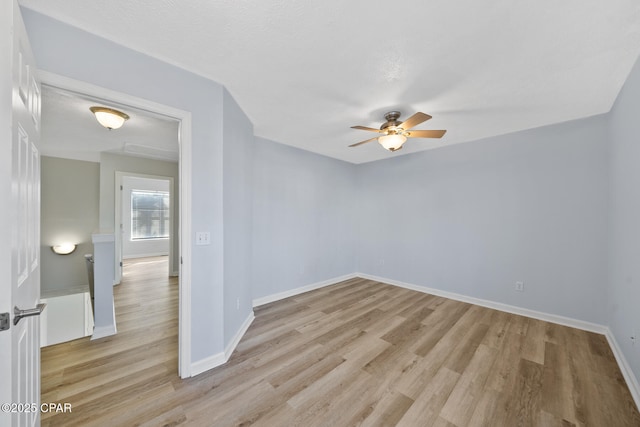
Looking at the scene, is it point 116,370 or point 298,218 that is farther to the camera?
point 298,218

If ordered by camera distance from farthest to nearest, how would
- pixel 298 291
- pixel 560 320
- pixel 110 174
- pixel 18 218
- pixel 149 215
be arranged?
pixel 149 215 < pixel 110 174 < pixel 298 291 < pixel 560 320 < pixel 18 218

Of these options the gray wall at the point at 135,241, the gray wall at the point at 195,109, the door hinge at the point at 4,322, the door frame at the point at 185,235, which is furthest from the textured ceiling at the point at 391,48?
the gray wall at the point at 135,241

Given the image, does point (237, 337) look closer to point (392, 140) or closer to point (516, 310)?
point (392, 140)

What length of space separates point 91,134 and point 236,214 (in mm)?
2887

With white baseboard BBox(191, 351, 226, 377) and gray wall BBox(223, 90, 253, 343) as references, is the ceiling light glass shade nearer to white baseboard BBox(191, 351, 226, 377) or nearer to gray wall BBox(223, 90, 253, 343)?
gray wall BBox(223, 90, 253, 343)

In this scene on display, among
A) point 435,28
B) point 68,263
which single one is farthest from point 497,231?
point 68,263

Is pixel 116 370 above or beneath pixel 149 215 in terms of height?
beneath

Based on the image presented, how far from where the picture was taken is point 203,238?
1943 mm

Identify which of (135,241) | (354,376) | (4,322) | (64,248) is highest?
(4,322)

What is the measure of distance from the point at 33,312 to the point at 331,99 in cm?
242

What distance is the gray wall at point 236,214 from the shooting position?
7.13ft

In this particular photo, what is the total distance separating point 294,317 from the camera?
2.96 m

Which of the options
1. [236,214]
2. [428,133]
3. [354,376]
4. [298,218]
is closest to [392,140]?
[428,133]

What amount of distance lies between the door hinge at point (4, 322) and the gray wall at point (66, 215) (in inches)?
193
